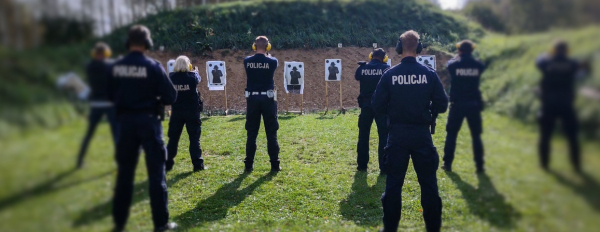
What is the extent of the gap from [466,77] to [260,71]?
3416 mm

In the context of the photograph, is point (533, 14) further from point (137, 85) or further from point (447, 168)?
point (137, 85)

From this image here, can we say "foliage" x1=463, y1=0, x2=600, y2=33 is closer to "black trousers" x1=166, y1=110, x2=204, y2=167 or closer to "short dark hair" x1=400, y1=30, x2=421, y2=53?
"short dark hair" x1=400, y1=30, x2=421, y2=53

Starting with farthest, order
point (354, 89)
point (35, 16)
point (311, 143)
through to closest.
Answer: point (354, 89), point (311, 143), point (35, 16)

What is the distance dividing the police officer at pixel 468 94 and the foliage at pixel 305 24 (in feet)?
0.87

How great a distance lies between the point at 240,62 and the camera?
21.6 ft

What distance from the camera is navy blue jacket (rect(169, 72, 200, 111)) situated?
4.79 metres

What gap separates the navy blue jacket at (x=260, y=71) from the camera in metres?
5.94

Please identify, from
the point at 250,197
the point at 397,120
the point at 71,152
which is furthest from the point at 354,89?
the point at 71,152

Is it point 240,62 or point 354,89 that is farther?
point 354,89

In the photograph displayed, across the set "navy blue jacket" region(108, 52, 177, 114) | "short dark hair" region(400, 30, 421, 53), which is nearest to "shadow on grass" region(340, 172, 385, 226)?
"short dark hair" region(400, 30, 421, 53)

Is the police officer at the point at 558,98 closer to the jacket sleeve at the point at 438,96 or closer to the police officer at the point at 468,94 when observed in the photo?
the police officer at the point at 468,94

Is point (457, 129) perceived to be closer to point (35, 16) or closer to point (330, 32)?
point (330, 32)

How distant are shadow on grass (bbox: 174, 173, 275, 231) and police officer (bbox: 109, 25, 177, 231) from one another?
4.66ft

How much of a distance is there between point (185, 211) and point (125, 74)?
102 inches
